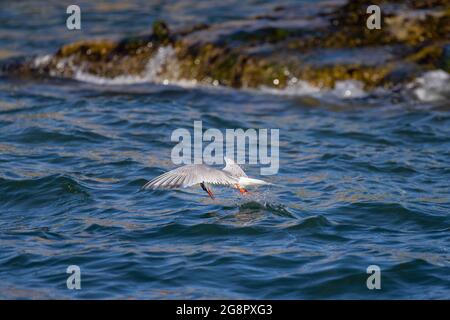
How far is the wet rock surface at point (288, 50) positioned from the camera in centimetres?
1358

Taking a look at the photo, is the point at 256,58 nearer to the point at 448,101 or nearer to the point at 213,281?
the point at 448,101

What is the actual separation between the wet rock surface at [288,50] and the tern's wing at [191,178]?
5321 millimetres

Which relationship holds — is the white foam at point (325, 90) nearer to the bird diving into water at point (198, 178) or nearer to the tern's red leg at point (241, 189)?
the tern's red leg at point (241, 189)

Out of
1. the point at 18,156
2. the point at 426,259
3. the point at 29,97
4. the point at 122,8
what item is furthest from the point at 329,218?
the point at 122,8

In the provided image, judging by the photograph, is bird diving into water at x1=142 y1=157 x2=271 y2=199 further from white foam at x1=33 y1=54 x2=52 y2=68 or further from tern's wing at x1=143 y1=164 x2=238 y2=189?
white foam at x1=33 y1=54 x2=52 y2=68

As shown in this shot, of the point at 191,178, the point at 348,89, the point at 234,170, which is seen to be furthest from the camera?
the point at 348,89

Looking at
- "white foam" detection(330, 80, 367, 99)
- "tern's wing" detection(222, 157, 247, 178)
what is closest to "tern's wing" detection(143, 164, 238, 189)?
"tern's wing" detection(222, 157, 247, 178)

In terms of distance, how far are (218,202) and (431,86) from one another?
4887mm

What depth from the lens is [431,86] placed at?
13.2 metres

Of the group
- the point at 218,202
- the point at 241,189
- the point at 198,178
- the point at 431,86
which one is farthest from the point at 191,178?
the point at 431,86

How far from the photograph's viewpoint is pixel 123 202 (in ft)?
31.5

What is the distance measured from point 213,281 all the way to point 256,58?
6901 mm

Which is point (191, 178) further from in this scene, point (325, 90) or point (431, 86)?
point (431, 86)
